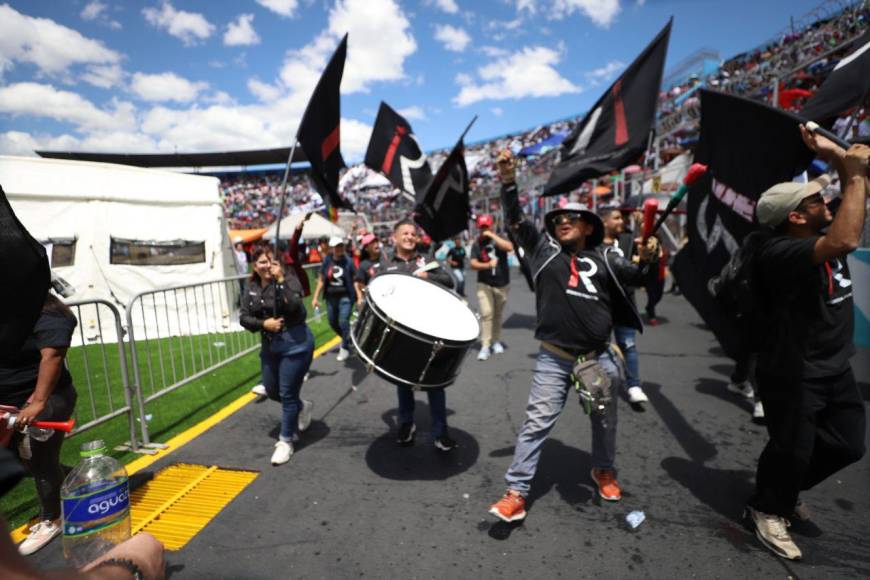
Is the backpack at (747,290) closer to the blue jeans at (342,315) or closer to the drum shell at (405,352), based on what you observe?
the drum shell at (405,352)

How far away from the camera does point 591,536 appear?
9.00 ft

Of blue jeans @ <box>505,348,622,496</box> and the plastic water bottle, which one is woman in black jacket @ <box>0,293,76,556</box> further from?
blue jeans @ <box>505,348,622,496</box>

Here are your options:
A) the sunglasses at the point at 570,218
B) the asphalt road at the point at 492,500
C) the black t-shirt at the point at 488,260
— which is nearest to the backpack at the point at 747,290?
the sunglasses at the point at 570,218

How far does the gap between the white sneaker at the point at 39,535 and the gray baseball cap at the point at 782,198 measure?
4.45 m

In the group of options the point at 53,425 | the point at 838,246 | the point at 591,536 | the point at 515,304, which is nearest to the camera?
the point at 53,425

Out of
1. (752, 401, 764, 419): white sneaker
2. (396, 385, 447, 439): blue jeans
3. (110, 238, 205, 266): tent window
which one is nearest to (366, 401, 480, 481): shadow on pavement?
(396, 385, 447, 439): blue jeans

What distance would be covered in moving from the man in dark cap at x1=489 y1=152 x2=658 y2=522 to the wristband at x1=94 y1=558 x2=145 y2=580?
2.04 meters

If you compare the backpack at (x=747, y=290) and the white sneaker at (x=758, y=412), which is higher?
the backpack at (x=747, y=290)

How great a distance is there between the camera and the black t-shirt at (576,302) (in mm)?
2934

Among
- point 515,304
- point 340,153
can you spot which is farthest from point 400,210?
point 340,153

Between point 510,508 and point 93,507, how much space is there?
82.5 inches

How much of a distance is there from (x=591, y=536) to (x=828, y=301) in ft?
5.94

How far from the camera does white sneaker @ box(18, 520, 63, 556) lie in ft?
8.88

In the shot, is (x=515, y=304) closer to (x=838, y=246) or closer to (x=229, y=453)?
(x=229, y=453)
